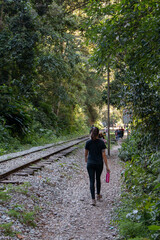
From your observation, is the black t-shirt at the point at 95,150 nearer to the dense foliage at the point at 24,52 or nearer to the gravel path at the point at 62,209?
the gravel path at the point at 62,209

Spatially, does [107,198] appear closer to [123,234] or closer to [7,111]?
[123,234]

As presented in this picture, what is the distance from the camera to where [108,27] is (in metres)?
4.96

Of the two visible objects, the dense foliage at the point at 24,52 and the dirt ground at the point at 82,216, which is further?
the dense foliage at the point at 24,52

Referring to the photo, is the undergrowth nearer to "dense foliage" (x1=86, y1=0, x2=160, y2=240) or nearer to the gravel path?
"dense foliage" (x1=86, y1=0, x2=160, y2=240)

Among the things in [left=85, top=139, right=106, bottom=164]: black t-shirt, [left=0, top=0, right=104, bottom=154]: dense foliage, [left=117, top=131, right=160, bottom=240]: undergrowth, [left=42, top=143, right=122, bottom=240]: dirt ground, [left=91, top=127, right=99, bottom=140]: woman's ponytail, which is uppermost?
[left=0, top=0, right=104, bottom=154]: dense foliage

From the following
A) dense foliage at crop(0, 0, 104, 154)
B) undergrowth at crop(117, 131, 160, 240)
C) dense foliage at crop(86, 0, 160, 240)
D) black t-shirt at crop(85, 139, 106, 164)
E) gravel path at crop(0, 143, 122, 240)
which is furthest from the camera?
dense foliage at crop(0, 0, 104, 154)

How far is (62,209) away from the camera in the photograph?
244 inches

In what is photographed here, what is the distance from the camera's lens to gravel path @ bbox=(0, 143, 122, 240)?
4645 mm

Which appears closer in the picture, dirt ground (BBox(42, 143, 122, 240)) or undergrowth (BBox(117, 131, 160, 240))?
undergrowth (BBox(117, 131, 160, 240))

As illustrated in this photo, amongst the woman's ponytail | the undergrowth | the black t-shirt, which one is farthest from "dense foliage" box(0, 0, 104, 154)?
the undergrowth

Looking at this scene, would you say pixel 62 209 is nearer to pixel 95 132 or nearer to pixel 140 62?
pixel 95 132

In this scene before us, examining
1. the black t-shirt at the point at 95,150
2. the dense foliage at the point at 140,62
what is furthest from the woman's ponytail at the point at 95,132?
the dense foliage at the point at 140,62

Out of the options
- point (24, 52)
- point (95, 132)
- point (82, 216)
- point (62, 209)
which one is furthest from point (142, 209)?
point (24, 52)

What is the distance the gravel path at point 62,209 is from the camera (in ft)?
15.2
